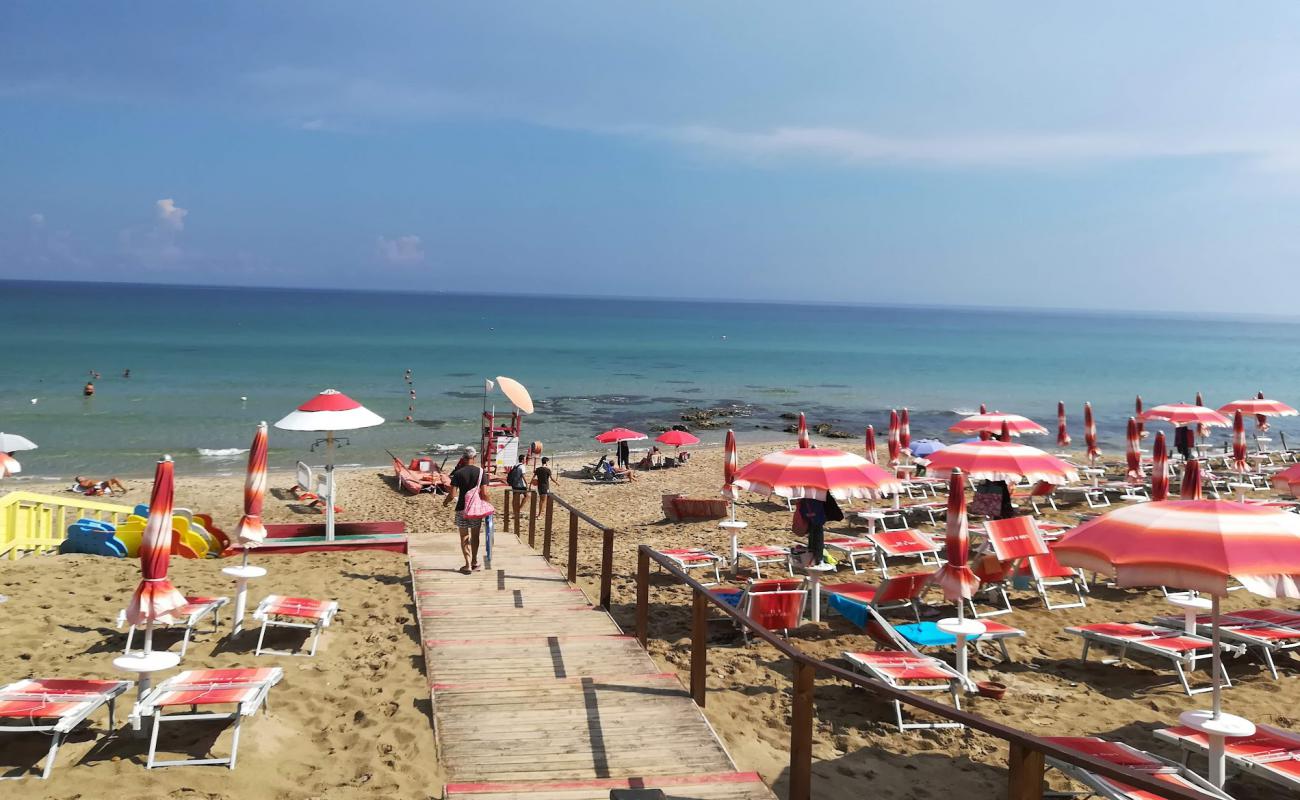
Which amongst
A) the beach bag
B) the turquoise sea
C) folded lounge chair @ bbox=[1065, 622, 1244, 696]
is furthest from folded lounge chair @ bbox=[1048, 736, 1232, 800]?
the turquoise sea

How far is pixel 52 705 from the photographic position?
17.3ft

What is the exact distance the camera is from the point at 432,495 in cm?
2159

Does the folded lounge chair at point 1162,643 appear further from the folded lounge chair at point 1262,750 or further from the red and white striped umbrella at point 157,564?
the red and white striped umbrella at point 157,564

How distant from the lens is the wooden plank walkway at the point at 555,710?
15.9 feet

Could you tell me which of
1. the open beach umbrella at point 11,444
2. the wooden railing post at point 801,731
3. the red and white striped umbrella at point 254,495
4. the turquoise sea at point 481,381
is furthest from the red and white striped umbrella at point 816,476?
the turquoise sea at point 481,381

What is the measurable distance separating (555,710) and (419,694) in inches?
52.3

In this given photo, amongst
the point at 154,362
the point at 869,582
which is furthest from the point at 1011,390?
the point at 154,362

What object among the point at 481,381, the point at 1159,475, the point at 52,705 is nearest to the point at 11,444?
the point at 52,705

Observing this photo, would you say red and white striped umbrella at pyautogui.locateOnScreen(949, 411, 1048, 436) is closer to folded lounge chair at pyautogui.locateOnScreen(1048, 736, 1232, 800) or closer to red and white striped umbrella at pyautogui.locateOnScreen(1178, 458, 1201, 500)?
red and white striped umbrella at pyautogui.locateOnScreen(1178, 458, 1201, 500)

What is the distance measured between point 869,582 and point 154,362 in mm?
62209

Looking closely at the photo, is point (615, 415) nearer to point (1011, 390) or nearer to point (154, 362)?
point (1011, 390)

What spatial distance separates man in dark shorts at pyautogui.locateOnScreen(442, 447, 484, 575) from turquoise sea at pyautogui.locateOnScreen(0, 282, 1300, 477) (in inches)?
774

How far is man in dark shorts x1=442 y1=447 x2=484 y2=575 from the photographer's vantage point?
9.95 meters

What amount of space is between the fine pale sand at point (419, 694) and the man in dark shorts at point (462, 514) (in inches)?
32.2
